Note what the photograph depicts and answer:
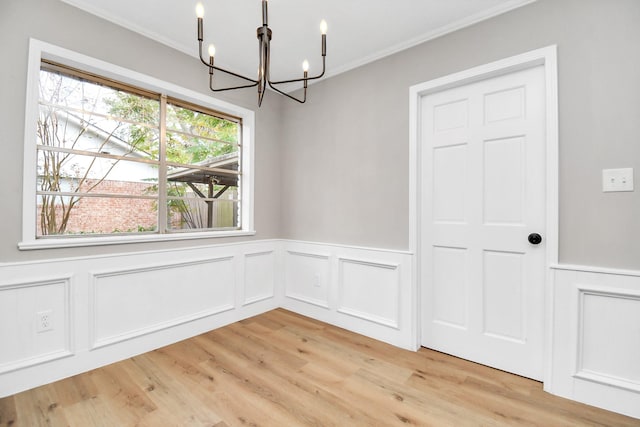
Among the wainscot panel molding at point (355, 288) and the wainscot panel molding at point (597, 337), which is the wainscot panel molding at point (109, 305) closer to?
the wainscot panel molding at point (355, 288)

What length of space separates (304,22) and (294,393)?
2.58 meters

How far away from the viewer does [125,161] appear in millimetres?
2348

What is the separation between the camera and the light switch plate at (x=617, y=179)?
161 centimetres

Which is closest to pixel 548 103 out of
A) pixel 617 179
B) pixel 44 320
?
pixel 617 179

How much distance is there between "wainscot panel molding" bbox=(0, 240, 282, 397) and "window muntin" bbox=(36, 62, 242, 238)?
28 centimetres

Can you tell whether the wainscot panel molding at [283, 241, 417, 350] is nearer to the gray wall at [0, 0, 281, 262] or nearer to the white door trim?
the white door trim

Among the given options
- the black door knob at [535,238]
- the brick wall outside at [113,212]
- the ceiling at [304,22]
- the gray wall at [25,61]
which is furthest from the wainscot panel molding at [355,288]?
the ceiling at [304,22]

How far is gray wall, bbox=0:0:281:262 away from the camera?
1.75 meters

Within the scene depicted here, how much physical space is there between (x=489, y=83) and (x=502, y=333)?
1.79 m

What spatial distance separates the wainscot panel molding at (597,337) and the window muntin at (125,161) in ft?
9.22

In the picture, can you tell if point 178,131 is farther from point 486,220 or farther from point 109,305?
point 486,220

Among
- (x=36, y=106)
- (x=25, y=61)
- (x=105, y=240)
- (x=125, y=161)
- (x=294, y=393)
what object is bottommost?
(x=294, y=393)

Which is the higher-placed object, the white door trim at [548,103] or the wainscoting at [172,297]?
the white door trim at [548,103]

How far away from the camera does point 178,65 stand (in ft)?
8.24
